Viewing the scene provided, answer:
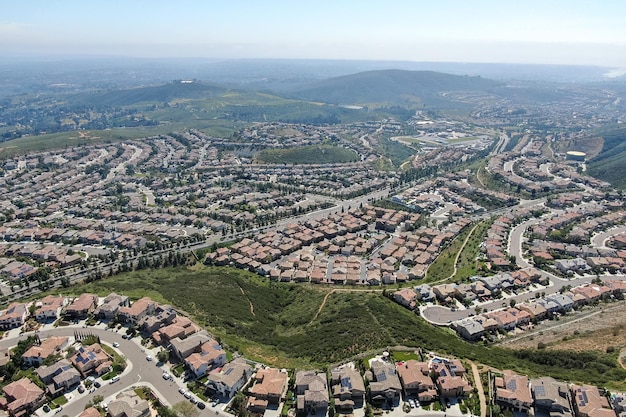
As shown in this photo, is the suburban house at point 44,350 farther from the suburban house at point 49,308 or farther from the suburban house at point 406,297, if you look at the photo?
the suburban house at point 406,297

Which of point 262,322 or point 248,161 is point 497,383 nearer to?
point 262,322

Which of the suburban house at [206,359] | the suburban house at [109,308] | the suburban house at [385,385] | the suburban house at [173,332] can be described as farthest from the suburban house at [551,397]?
the suburban house at [109,308]

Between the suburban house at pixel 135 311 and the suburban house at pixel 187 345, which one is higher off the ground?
the suburban house at pixel 187 345

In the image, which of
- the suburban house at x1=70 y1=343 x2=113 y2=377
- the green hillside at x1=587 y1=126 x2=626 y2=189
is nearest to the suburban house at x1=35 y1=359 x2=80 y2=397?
the suburban house at x1=70 y1=343 x2=113 y2=377

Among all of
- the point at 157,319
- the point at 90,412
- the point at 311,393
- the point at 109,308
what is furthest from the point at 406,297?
the point at 90,412

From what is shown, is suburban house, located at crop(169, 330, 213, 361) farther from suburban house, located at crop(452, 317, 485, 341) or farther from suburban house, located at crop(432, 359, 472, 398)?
suburban house, located at crop(452, 317, 485, 341)

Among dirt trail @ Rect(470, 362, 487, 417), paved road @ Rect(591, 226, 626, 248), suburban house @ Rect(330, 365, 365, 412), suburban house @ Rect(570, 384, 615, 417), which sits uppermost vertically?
suburban house @ Rect(570, 384, 615, 417)

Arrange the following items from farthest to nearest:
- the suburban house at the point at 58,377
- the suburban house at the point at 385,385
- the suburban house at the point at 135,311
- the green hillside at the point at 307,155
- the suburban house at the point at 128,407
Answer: the green hillside at the point at 307,155
the suburban house at the point at 135,311
the suburban house at the point at 58,377
the suburban house at the point at 385,385
the suburban house at the point at 128,407
